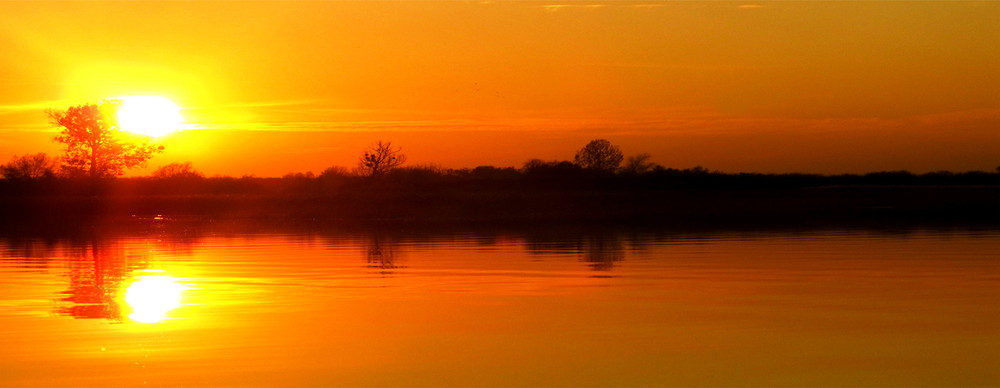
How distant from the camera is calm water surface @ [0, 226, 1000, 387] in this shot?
956 cm

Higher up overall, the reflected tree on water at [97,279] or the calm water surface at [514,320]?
the reflected tree on water at [97,279]

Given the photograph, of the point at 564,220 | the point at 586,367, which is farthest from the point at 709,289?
the point at 564,220

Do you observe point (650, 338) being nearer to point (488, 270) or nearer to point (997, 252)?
point (488, 270)

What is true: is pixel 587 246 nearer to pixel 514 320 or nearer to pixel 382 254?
pixel 382 254

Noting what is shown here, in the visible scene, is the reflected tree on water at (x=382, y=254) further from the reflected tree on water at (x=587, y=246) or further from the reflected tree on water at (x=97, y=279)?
the reflected tree on water at (x=97, y=279)

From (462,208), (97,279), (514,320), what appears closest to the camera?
(514,320)

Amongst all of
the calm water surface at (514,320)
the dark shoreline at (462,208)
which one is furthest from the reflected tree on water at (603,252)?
the dark shoreline at (462,208)

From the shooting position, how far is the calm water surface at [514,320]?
956cm

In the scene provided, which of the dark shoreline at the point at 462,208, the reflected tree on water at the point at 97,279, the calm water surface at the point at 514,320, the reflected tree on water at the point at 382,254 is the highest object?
the dark shoreline at the point at 462,208

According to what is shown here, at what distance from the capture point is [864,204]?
58.8 metres

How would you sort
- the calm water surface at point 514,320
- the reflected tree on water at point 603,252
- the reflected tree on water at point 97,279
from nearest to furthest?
the calm water surface at point 514,320, the reflected tree on water at point 97,279, the reflected tree on water at point 603,252

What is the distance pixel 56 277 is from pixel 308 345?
10054 millimetres

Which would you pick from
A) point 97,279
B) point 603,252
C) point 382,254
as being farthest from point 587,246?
point 97,279

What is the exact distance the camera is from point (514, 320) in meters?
12.6
